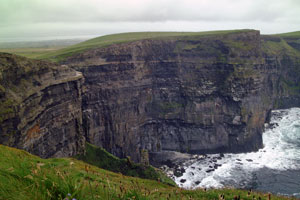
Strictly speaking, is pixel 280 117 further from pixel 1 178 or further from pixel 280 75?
pixel 1 178

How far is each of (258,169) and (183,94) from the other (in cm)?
2939

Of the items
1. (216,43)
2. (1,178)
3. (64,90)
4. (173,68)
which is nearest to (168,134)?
(173,68)

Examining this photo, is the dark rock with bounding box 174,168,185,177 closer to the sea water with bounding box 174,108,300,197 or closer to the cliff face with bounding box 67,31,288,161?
the sea water with bounding box 174,108,300,197

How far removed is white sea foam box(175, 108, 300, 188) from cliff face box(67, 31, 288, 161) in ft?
15.0

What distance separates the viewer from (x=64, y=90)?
140 feet

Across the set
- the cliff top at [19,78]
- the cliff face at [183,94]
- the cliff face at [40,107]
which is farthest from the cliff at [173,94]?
the cliff top at [19,78]

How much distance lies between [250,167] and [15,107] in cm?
5333

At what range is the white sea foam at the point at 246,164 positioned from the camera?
2093 inches

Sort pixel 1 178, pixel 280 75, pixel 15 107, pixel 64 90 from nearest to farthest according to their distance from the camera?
pixel 1 178
pixel 15 107
pixel 64 90
pixel 280 75

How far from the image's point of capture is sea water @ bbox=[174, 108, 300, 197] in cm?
5012

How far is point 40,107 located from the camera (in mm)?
35875

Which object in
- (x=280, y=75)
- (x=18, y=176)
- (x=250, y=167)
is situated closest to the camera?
(x=18, y=176)

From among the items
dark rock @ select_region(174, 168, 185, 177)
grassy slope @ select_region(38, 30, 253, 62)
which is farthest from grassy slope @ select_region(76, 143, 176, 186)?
grassy slope @ select_region(38, 30, 253, 62)

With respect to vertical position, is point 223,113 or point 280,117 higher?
point 223,113
